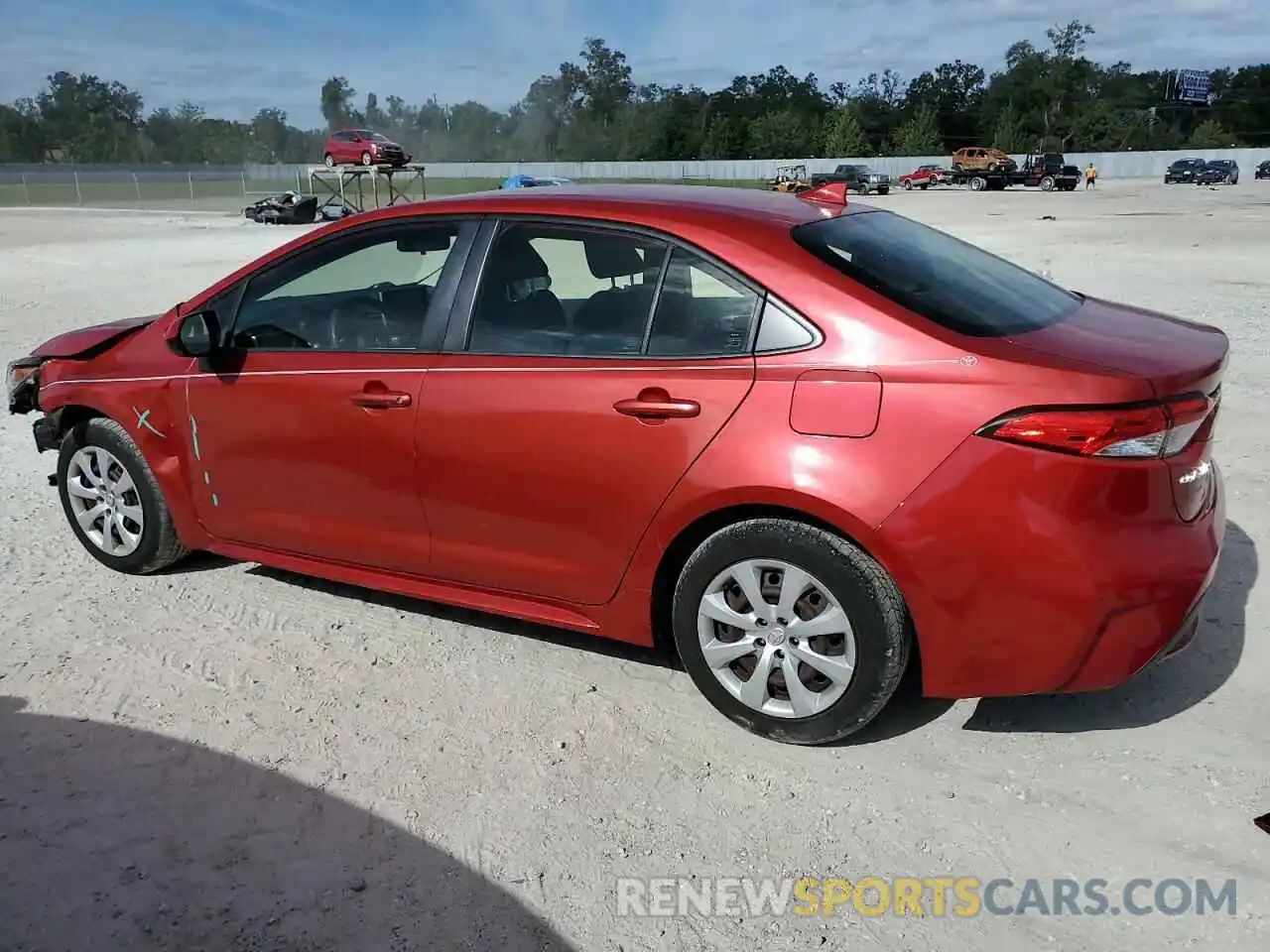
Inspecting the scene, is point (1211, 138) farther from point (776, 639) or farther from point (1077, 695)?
point (776, 639)

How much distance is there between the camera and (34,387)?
5.11 metres

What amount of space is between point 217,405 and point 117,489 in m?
0.88

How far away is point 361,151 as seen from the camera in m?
41.2

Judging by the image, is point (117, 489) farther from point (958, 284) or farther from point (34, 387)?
point (958, 284)

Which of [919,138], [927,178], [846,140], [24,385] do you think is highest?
[919,138]

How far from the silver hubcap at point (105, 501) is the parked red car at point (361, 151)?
1523 inches

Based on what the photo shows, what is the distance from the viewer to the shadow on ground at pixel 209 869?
2615 millimetres

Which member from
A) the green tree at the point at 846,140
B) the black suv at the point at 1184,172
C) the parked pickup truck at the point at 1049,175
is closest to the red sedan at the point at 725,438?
the parked pickup truck at the point at 1049,175

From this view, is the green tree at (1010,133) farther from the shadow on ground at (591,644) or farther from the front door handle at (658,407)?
the front door handle at (658,407)

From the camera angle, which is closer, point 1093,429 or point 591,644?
point 1093,429

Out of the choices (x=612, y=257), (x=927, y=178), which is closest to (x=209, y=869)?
(x=612, y=257)

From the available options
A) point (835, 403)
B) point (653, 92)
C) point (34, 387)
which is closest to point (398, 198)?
Answer: point (34, 387)

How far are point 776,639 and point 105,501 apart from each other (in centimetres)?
330

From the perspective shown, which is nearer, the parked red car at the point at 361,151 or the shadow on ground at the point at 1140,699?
the shadow on ground at the point at 1140,699
